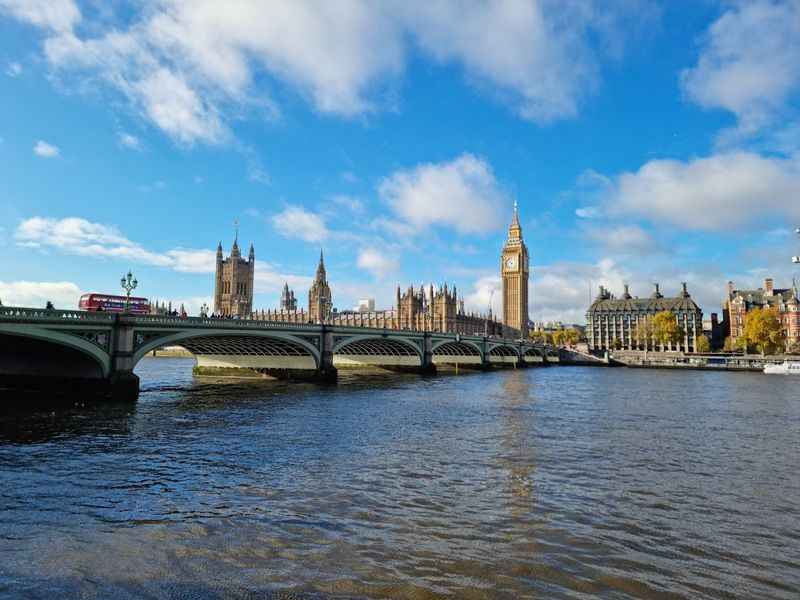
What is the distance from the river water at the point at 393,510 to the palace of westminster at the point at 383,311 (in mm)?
121699

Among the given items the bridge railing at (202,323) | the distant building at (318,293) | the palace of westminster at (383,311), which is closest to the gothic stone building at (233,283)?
the palace of westminster at (383,311)

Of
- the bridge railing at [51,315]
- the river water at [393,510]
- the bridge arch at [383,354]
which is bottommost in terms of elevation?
the river water at [393,510]

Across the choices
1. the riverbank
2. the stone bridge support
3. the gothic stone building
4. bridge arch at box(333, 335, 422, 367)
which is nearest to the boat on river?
the riverbank

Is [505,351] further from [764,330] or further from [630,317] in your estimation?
[630,317]

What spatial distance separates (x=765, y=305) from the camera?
138 metres

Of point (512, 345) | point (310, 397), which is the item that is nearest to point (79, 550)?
point (310, 397)

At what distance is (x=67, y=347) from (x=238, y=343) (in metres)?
22.2

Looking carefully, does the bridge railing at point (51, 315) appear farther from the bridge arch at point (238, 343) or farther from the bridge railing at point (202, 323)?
the bridge arch at point (238, 343)

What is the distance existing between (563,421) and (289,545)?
21.9 m

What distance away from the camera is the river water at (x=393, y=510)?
8.67 metres

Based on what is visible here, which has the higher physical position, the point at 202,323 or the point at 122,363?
the point at 202,323

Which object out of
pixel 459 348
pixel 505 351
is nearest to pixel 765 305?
pixel 505 351

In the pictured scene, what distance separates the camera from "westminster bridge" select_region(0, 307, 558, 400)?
31.6 meters

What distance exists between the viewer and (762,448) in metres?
21.2
